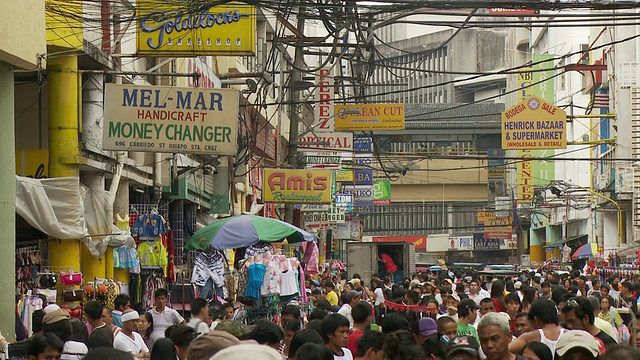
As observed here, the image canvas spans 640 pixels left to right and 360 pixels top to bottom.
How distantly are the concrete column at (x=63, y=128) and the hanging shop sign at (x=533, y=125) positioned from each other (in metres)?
14.2

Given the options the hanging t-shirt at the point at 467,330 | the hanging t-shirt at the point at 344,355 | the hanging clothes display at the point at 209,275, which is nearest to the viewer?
the hanging t-shirt at the point at 344,355

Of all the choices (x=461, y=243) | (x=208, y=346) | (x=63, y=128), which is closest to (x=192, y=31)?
(x=63, y=128)

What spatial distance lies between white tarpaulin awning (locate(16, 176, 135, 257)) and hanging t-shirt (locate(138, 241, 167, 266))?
138 centimetres

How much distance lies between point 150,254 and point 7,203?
7.03 m

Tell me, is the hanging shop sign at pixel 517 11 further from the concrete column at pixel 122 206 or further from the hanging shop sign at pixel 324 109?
the concrete column at pixel 122 206

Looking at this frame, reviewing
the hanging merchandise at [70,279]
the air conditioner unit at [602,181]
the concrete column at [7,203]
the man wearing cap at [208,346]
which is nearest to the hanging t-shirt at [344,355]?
the man wearing cap at [208,346]

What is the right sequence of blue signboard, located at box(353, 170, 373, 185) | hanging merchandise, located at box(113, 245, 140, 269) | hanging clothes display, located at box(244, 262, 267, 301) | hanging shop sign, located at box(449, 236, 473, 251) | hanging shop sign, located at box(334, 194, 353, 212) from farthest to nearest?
hanging shop sign, located at box(449, 236, 473, 251), blue signboard, located at box(353, 170, 373, 185), hanging shop sign, located at box(334, 194, 353, 212), hanging merchandise, located at box(113, 245, 140, 269), hanging clothes display, located at box(244, 262, 267, 301)

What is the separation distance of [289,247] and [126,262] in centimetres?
619

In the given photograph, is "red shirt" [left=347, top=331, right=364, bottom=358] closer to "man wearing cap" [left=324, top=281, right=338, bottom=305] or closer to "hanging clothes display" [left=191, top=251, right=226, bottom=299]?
"hanging clothes display" [left=191, top=251, right=226, bottom=299]

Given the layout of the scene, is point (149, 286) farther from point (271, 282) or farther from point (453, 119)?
point (453, 119)

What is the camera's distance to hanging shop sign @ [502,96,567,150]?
98.5 ft

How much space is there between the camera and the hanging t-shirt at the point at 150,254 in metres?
21.3

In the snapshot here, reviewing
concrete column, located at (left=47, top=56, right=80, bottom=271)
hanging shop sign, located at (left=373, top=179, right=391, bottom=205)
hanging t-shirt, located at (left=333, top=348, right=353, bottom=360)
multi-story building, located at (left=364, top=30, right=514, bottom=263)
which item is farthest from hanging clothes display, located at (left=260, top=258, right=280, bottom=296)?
multi-story building, located at (left=364, top=30, right=514, bottom=263)

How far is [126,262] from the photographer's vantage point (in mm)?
20609
